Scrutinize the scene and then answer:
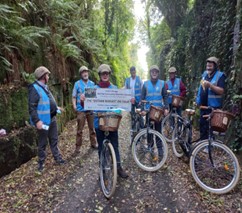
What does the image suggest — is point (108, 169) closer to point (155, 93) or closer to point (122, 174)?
point (122, 174)

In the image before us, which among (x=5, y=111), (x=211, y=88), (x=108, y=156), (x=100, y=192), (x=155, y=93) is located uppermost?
(x=211, y=88)

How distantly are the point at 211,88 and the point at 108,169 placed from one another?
260 centimetres

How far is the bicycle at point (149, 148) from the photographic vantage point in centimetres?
480

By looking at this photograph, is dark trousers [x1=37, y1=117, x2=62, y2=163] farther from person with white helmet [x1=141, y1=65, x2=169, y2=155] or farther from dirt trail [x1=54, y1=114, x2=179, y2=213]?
person with white helmet [x1=141, y1=65, x2=169, y2=155]

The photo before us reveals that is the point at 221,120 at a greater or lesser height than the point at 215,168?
greater

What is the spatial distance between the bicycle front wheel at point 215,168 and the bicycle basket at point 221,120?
0.87 feet

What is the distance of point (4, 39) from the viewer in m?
5.26

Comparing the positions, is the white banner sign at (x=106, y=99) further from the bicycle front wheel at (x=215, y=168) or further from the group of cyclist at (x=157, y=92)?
the bicycle front wheel at (x=215, y=168)

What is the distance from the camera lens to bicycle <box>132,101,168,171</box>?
15.8 ft

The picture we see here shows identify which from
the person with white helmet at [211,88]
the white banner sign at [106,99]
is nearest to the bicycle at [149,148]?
the person with white helmet at [211,88]

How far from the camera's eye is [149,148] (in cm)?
496

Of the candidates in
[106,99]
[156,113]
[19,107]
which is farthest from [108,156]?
[19,107]

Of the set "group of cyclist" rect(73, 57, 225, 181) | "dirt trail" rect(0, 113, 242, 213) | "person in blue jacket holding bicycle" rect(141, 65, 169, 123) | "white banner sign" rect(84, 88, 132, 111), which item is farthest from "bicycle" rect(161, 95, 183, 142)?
"white banner sign" rect(84, 88, 132, 111)

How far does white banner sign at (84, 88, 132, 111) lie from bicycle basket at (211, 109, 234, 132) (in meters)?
1.53
